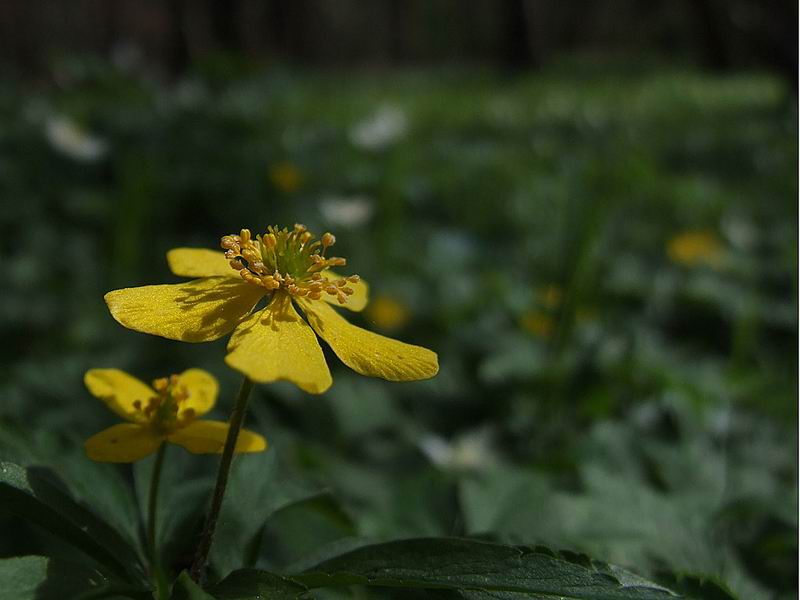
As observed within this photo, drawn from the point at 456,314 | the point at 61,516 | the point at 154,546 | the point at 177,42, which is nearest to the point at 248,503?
the point at 154,546

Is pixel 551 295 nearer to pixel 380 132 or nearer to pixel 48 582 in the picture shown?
pixel 380 132

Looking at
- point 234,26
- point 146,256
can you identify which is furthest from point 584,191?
point 234,26

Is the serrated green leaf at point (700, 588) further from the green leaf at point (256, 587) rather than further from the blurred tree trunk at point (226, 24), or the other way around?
the blurred tree trunk at point (226, 24)

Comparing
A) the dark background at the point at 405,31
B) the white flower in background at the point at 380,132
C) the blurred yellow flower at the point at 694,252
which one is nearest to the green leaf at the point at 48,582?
the blurred yellow flower at the point at 694,252

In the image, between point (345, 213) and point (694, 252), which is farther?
point (694, 252)

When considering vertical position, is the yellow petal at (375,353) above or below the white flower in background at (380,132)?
above

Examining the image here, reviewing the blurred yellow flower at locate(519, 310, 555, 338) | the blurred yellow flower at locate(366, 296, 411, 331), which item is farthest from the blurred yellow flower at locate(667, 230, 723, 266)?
the blurred yellow flower at locate(366, 296, 411, 331)
